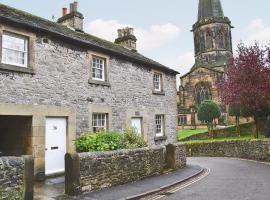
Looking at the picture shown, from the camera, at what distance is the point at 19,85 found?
34.6 ft

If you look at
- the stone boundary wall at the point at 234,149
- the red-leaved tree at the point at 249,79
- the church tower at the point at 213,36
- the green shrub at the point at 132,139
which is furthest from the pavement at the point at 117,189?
the church tower at the point at 213,36

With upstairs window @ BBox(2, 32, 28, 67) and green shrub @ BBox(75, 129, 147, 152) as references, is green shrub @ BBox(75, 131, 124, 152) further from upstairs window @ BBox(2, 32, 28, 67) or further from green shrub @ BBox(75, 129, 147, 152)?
upstairs window @ BBox(2, 32, 28, 67)

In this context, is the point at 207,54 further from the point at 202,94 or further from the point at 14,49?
the point at 14,49

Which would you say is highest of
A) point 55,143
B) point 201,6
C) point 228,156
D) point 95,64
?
point 201,6

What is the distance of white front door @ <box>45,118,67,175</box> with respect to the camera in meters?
11.5

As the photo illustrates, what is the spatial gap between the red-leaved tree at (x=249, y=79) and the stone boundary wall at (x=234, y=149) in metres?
3.39

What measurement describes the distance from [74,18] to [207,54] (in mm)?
42585

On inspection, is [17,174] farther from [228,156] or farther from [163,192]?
[228,156]

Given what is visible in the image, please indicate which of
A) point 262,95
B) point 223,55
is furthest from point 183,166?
point 223,55

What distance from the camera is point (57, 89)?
1191cm

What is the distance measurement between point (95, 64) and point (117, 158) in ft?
18.2

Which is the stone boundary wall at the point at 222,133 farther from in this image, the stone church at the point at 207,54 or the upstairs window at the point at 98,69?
the upstairs window at the point at 98,69

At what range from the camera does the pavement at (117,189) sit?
835 centimetres

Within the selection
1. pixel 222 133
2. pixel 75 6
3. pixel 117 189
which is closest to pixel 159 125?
pixel 75 6
